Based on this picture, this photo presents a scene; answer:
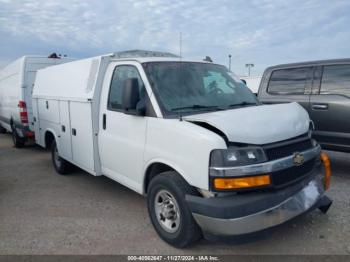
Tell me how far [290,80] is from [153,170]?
3.87 m

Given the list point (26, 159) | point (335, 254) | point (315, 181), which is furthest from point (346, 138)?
point (26, 159)

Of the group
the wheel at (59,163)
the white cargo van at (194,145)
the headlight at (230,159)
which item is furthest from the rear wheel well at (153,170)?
the wheel at (59,163)

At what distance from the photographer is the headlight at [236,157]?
2.86 m

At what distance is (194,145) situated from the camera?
9.89 feet

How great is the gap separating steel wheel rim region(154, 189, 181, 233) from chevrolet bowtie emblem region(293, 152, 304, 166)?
1.29 meters

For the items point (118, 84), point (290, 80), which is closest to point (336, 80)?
point (290, 80)

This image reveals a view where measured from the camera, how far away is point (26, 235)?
382cm

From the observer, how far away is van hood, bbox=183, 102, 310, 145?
2.92m

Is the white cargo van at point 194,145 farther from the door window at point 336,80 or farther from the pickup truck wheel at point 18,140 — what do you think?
the pickup truck wheel at point 18,140

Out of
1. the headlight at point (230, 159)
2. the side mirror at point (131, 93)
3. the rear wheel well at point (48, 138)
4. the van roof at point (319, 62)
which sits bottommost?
the rear wheel well at point (48, 138)

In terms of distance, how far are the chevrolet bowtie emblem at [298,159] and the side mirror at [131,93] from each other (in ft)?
5.97

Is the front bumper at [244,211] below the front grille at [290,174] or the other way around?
below

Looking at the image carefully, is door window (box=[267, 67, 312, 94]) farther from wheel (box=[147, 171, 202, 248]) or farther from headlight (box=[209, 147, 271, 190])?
wheel (box=[147, 171, 202, 248])

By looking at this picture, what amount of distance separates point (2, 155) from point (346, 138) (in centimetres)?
818
